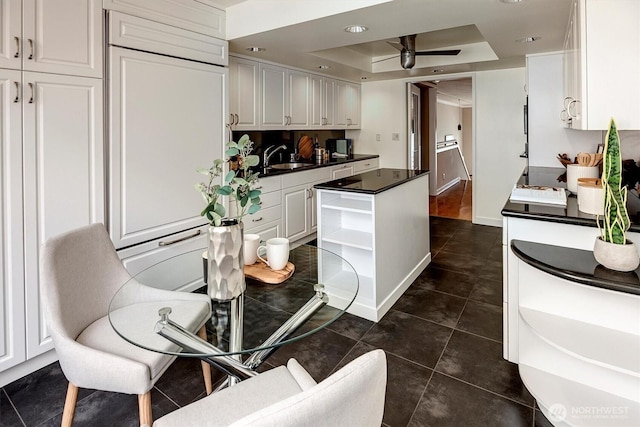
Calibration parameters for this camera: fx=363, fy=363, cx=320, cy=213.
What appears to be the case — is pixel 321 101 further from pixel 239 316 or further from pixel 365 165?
pixel 239 316

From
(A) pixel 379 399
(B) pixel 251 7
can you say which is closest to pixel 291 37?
(B) pixel 251 7

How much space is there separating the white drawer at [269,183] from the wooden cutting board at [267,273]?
1.85m

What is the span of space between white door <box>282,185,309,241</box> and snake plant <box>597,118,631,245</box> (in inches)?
110

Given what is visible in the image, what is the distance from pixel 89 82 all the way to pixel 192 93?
70 cm

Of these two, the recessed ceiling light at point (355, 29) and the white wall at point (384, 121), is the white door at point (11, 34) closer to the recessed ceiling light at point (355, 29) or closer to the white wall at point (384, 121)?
the recessed ceiling light at point (355, 29)

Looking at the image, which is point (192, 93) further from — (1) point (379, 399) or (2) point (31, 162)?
(1) point (379, 399)

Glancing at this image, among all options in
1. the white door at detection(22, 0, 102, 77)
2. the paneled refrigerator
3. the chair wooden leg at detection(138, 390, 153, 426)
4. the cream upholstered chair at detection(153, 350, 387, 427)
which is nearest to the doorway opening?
the paneled refrigerator

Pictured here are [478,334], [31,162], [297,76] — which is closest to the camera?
[31,162]

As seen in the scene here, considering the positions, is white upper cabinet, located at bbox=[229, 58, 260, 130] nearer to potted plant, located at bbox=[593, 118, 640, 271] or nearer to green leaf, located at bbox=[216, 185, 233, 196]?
green leaf, located at bbox=[216, 185, 233, 196]

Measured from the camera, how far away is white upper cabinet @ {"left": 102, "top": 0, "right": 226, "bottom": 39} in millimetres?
2222

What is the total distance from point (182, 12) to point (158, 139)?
3.05 feet

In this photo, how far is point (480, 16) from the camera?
2.46m

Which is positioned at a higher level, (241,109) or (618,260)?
(241,109)

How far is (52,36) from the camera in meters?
1.88
